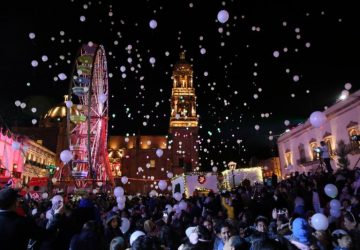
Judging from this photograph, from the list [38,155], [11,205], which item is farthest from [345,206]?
[38,155]

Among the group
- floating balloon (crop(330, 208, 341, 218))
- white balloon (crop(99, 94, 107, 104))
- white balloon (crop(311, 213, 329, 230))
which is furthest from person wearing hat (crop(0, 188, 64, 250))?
white balloon (crop(99, 94, 107, 104))

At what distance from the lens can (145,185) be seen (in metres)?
64.0

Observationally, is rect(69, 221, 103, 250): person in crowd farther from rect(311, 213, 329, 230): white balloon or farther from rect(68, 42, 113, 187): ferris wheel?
rect(68, 42, 113, 187): ferris wheel

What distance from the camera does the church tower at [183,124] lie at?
62000 mm

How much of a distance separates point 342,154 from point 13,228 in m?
26.1

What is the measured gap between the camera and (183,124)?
2467 inches

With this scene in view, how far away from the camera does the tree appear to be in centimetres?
2495

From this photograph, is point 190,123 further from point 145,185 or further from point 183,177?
point 183,177

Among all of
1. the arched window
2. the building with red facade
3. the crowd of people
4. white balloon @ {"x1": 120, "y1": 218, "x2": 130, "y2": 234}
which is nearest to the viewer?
the crowd of people

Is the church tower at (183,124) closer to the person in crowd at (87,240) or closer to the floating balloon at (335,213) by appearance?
the floating balloon at (335,213)

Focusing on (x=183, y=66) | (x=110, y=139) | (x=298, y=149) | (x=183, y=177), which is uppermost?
(x=183, y=66)

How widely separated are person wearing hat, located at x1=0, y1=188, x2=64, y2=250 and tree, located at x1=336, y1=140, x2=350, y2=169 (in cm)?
2542

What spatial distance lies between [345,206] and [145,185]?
57.8 meters

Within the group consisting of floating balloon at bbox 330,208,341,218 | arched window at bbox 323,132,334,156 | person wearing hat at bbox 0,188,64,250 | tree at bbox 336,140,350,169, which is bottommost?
floating balloon at bbox 330,208,341,218
